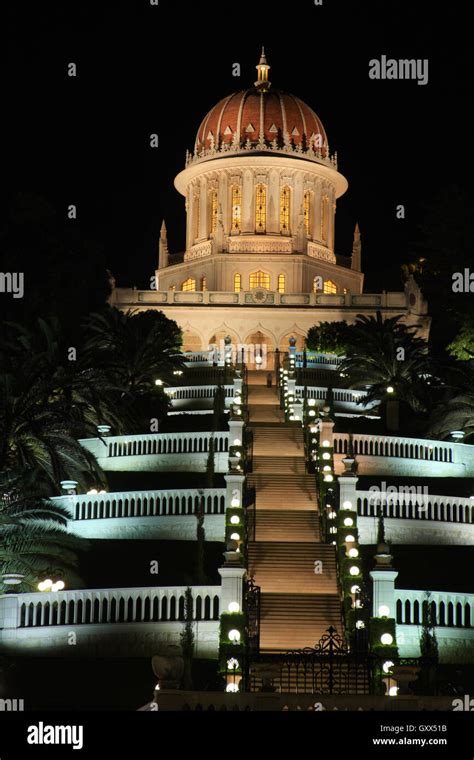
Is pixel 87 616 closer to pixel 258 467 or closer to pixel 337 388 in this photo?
pixel 258 467

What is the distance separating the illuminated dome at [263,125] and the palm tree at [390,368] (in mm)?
34145

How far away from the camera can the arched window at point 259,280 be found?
86.6 m

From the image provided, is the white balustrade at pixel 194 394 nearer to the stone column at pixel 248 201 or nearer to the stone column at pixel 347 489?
the stone column at pixel 347 489

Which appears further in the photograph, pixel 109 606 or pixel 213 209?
pixel 213 209

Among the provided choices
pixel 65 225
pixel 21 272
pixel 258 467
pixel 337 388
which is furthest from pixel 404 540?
pixel 65 225

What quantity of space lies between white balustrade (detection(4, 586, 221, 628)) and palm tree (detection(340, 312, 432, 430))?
21.8 meters

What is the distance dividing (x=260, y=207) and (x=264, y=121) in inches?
206

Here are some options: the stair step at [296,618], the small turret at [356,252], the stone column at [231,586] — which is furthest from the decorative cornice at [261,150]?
the stone column at [231,586]

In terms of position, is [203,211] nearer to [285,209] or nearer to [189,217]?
[189,217]

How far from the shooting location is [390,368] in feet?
183

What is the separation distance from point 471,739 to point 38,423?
22495 millimetres

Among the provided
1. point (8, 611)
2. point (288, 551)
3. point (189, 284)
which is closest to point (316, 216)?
point (189, 284)

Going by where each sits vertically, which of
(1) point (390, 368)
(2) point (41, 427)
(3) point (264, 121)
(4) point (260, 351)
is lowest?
(2) point (41, 427)

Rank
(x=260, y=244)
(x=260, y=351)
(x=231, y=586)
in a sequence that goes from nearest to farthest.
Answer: (x=231, y=586), (x=260, y=351), (x=260, y=244)
